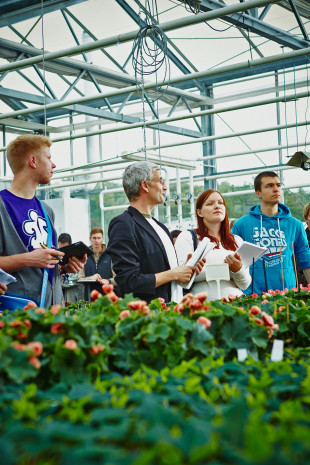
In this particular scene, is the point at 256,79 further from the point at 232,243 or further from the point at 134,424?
the point at 134,424

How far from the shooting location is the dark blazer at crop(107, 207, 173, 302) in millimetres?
2600

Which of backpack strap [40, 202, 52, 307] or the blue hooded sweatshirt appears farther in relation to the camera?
the blue hooded sweatshirt

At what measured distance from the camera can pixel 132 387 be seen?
44.5 inches

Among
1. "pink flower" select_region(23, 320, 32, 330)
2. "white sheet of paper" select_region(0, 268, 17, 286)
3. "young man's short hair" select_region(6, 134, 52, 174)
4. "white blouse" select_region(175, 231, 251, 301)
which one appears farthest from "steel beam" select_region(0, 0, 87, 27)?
"pink flower" select_region(23, 320, 32, 330)

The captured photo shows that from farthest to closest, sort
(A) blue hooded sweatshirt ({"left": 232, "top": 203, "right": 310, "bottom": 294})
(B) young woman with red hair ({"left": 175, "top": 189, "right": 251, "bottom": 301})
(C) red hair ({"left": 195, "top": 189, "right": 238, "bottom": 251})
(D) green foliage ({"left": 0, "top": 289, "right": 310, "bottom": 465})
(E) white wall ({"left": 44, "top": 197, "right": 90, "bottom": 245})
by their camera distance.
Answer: (E) white wall ({"left": 44, "top": 197, "right": 90, "bottom": 245}) < (A) blue hooded sweatshirt ({"left": 232, "top": 203, "right": 310, "bottom": 294}) < (C) red hair ({"left": 195, "top": 189, "right": 238, "bottom": 251}) < (B) young woman with red hair ({"left": 175, "top": 189, "right": 251, "bottom": 301}) < (D) green foliage ({"left": 0, "top": 289, "right": 310, "bottom": 465})

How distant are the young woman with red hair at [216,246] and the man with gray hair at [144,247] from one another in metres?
0.12

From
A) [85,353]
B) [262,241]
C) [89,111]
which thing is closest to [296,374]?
[85,353]

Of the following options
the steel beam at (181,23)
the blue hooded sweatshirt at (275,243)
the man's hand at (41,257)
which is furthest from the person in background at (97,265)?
the man's hand at (41,257)

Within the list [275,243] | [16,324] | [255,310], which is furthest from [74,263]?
[275,243]

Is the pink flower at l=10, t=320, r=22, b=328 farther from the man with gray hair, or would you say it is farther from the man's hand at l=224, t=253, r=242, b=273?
the man's hand at l=224, t=253, r=242, b=273

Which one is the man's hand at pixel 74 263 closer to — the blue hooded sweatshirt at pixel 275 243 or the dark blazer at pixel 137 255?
the dark blazer at pixel 137 255

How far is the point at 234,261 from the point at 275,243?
991 mm

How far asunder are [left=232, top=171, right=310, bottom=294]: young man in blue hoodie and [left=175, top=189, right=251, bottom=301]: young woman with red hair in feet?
1.54

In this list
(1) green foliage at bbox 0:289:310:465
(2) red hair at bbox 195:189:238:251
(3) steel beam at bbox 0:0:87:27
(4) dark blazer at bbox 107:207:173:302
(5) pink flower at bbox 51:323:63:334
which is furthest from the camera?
(3) steel beam at bbox 0:0:87:27
